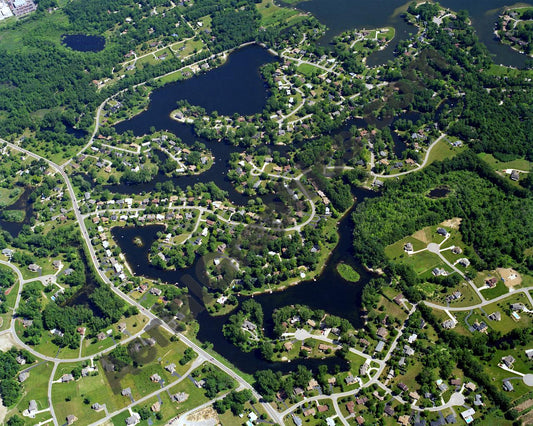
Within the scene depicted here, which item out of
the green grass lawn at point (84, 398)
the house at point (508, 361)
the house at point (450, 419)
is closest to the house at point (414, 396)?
the house at point (450, 419)

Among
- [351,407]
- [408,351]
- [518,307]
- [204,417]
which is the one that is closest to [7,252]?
[204,417]

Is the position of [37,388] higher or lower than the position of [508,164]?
lower

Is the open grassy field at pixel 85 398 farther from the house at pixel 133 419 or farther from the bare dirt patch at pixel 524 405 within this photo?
the bare dirt patch at pixel 524 405

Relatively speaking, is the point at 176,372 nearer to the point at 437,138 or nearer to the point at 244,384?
the point at 244,384

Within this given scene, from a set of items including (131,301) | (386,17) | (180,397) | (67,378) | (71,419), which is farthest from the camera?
(386,17)

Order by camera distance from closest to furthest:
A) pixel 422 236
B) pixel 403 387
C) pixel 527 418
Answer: pixel 527 418 < pixel 403 387 < pixel 422 236

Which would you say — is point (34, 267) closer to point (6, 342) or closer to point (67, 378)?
point (6, 342)

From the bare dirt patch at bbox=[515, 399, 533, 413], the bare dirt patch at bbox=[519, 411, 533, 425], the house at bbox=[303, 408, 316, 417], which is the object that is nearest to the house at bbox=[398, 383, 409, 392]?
the house at bbox=[303, 408, 316, 417]
